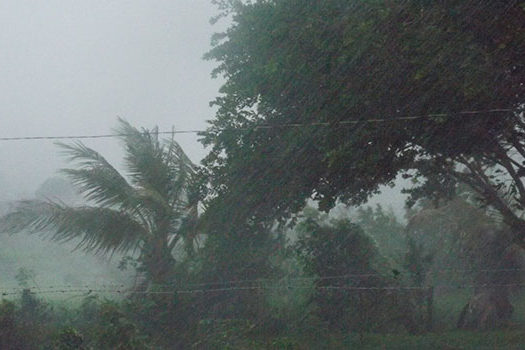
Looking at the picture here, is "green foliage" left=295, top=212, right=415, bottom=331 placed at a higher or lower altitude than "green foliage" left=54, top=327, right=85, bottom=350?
higher

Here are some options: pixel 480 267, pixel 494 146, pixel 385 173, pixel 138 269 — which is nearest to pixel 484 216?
pixel 480 267

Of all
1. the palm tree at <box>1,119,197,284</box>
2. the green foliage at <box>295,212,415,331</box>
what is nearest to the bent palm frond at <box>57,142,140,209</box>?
the palm tree at <box>1,119,197,284</box>

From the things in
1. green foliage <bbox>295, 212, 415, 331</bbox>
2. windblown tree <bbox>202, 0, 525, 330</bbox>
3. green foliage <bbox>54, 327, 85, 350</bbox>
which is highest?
windblown tree <bbox>202, 0, 525, 330</bbox>

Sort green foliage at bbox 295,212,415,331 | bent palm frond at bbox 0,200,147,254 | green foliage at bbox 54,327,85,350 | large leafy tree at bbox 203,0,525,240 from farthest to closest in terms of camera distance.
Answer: green foliage at bbox 295,212,415,331 < bent palm frond at bbox 0,200,147,254 < green foliage at bbox 54,327,85,350 < large leafy tree at bbox 203,0,525,240

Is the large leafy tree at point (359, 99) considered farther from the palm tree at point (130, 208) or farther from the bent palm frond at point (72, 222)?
the bent palm frond at point (72, 222)

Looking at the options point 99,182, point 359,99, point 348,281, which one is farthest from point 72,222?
point 348,281

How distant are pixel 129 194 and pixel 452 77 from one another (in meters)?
5.29

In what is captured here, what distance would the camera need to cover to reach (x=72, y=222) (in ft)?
31.8

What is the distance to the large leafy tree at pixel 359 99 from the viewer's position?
24.9 feet

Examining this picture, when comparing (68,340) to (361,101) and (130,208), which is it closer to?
(130,208)

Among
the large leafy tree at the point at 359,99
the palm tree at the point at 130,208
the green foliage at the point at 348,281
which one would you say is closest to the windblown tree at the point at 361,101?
the large leafy tree at the point at 359,99

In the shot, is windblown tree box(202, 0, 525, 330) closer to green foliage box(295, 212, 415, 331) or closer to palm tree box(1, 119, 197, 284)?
palm tree box(1, 119, 197, 284)

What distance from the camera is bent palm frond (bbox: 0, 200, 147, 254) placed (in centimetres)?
958

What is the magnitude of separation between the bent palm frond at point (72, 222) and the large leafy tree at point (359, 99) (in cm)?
165
